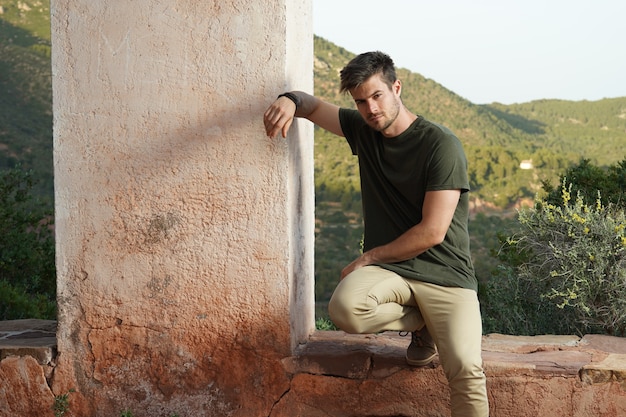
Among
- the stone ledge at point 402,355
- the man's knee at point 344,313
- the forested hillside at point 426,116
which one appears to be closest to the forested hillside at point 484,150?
the forested hillside at point 426,116

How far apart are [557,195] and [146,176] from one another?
13.0 feet

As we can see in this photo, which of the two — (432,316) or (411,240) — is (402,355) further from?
(411,240)

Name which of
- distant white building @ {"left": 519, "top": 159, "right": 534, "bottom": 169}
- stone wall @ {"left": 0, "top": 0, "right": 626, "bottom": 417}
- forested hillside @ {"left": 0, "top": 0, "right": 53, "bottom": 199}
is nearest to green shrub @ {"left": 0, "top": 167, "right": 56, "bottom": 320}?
stone wall @ {"left": 0, "top": 0, "right": 626, "bottom": 417}

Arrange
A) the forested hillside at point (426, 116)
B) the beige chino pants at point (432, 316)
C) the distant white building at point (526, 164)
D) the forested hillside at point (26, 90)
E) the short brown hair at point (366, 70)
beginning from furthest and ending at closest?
the distant white building at point (526, 164), the forested hillside at point (26, 90), the forested hillside at point (426, 116), the short brown hair at point (366, 70), the beige chino pants at point (432, 316)

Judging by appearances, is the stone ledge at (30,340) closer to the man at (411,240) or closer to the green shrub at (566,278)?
the man at (411,240)

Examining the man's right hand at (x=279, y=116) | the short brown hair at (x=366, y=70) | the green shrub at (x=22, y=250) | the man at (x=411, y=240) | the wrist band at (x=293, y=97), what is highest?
the short brown hair at (x=366, y=70)

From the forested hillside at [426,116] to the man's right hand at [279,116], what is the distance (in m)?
7.15

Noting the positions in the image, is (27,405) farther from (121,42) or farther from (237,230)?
(121,42)

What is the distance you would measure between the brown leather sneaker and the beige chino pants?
0.07 metres

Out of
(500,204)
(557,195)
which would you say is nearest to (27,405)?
(557,195)

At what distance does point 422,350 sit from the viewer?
10.3 feet

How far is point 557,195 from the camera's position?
240 inches

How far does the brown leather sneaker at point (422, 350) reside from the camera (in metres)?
3.11

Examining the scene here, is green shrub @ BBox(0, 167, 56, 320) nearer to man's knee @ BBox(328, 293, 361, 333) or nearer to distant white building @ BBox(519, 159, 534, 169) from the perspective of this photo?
man's knee @ BBox(328, 293, 361, 333)
